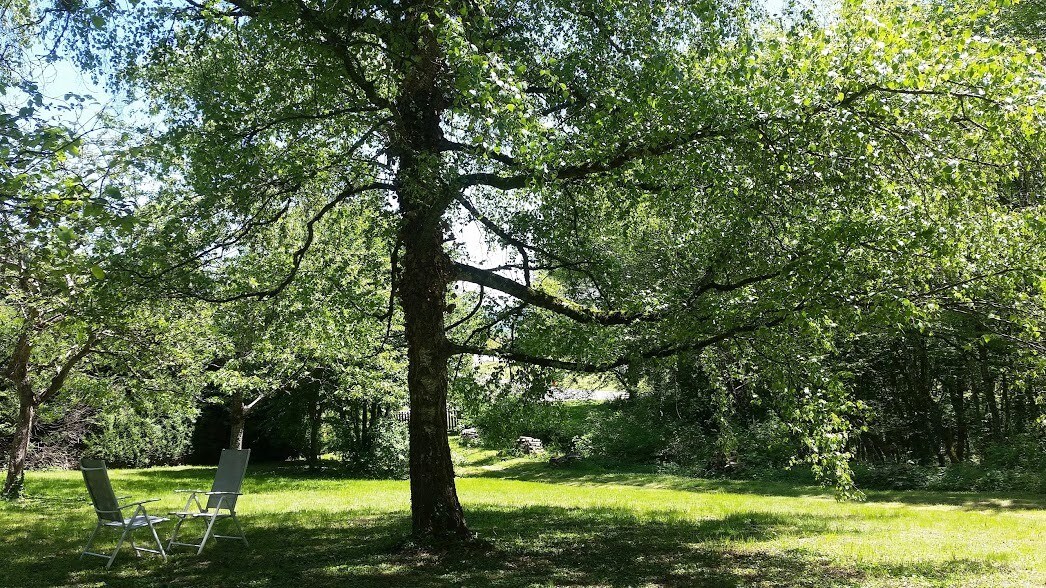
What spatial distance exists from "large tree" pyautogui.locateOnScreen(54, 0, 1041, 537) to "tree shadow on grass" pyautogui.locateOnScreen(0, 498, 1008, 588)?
0.94 m

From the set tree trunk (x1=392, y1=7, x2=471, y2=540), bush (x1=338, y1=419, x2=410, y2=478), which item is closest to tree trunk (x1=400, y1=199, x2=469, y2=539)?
tree trunk (x1=392, y1=7, x2=471, y2=540)

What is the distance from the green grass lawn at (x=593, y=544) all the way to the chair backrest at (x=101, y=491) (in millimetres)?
517

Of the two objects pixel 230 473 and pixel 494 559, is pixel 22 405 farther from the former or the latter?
pixel 494 559

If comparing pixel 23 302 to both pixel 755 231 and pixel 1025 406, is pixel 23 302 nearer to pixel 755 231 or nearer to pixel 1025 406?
pixel 755 231

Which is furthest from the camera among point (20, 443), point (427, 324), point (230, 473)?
point (20, 443)

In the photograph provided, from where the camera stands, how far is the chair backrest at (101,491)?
7.47m

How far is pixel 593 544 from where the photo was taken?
826 cm

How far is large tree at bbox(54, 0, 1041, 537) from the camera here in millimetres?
5918

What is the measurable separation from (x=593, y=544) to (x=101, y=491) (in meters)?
5.28

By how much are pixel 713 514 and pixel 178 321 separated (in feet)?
28.8

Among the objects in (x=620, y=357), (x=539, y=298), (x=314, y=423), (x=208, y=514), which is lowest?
(x=208, y=514)

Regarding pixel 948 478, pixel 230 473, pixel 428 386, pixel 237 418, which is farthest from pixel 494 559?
pixel 237 418

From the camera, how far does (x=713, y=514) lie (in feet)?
35.5

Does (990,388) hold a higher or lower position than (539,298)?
lower
